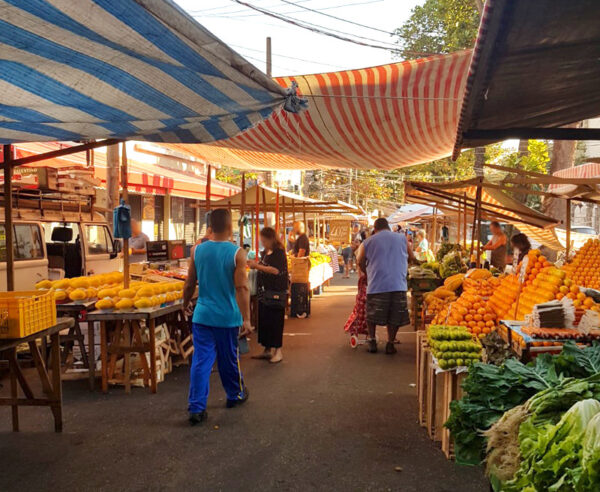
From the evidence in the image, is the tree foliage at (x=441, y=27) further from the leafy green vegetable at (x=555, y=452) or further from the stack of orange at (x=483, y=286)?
the leafy green vegetable at (x=555, y=452)

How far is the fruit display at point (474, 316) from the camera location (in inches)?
211

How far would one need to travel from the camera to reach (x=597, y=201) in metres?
9.99

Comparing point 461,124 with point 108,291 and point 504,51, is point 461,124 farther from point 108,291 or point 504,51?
point 108,291

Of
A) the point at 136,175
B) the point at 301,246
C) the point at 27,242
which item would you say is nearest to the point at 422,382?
the point at 27,242

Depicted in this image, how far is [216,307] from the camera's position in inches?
207

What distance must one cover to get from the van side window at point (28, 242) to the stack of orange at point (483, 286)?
6433 millimetres

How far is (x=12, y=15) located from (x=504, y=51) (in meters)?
2.67

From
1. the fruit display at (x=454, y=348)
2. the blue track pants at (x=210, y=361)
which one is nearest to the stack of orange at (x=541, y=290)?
the fruit display at (x=454, y=348)

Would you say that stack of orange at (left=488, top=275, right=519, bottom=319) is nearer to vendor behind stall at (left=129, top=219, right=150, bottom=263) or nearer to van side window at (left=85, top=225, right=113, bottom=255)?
van side window at (left=85, top=225, right=113, bottom=255)

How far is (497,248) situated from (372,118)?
6326mm

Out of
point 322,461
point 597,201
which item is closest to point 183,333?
point 322,461

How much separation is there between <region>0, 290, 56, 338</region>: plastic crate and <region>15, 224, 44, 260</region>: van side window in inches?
149

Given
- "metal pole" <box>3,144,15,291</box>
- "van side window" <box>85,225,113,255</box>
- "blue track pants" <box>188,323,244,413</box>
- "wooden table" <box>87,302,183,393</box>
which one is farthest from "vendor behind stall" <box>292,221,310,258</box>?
"metal pole" <box>3,144,15,291</box>

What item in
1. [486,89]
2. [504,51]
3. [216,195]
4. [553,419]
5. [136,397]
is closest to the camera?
[553,419]
